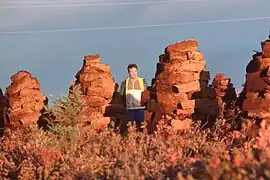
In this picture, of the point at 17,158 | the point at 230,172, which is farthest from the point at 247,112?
the point at 230,172

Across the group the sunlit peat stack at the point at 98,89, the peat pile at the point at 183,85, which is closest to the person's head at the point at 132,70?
the peat pile at the point at 183,85

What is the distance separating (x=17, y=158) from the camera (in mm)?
12734

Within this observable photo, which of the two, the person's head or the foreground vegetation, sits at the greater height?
the person's head

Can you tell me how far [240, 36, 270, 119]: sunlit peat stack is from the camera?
49.5 feet

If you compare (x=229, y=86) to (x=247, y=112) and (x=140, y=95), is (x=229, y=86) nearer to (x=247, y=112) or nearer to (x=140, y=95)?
(x=140, y=95)

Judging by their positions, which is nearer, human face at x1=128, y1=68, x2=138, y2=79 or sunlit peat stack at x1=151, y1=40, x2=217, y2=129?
sunlit peat stack at x1=151, y1=40, x2=217, y2=129

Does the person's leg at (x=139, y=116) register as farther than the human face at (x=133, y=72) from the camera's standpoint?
Yes

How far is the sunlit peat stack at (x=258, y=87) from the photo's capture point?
49.5 ft

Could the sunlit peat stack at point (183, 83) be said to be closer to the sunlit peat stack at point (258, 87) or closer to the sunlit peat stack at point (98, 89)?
the sunlit peat stack at point (258, 87)

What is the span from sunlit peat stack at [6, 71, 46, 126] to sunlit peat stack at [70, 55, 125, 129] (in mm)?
1393

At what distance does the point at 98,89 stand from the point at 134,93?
1.96 meters

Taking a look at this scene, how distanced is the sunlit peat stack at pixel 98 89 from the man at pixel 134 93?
3.83 feet

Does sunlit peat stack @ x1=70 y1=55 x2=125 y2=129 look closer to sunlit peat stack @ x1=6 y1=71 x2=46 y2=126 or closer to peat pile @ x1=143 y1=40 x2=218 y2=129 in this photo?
sunlit peat stack @ x1=6 y1=71 x2=46 y2=126

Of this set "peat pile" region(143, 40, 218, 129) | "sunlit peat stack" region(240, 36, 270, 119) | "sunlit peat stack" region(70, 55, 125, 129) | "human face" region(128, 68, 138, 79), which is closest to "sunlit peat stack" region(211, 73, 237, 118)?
"peat pile" region(143, 40, 218, 129)
